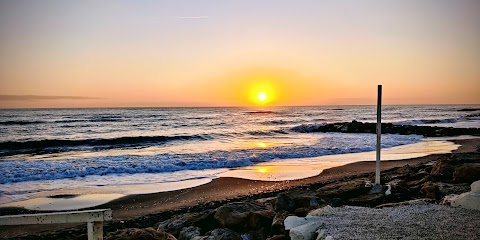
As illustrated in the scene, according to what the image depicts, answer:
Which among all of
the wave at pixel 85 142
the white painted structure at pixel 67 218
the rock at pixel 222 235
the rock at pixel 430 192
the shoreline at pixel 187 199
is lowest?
the wave at pixel 85 142

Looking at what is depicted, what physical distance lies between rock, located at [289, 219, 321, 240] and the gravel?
0.44ft

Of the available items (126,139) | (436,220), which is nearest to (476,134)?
(126,139)

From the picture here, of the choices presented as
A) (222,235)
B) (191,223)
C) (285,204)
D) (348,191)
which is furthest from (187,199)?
(222,235)

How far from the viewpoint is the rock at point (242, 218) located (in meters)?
6.02

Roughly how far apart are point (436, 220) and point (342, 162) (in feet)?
37.7

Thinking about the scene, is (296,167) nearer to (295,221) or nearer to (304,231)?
(295,221)

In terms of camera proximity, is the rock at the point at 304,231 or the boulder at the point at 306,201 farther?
the boulder at the point at 306,201

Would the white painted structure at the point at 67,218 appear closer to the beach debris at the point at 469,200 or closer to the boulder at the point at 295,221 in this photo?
the boulder at the point at 295,221

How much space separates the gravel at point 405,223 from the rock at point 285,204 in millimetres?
1131

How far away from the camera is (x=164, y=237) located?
4789 millimetres

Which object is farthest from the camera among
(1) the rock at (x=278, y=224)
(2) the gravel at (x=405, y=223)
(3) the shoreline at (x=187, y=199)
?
(3) the shoreline at (x=187, y=199)

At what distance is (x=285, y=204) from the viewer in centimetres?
683

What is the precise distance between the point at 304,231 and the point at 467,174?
463 cm

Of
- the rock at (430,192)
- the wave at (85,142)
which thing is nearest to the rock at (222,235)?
the rock at (430,192)
